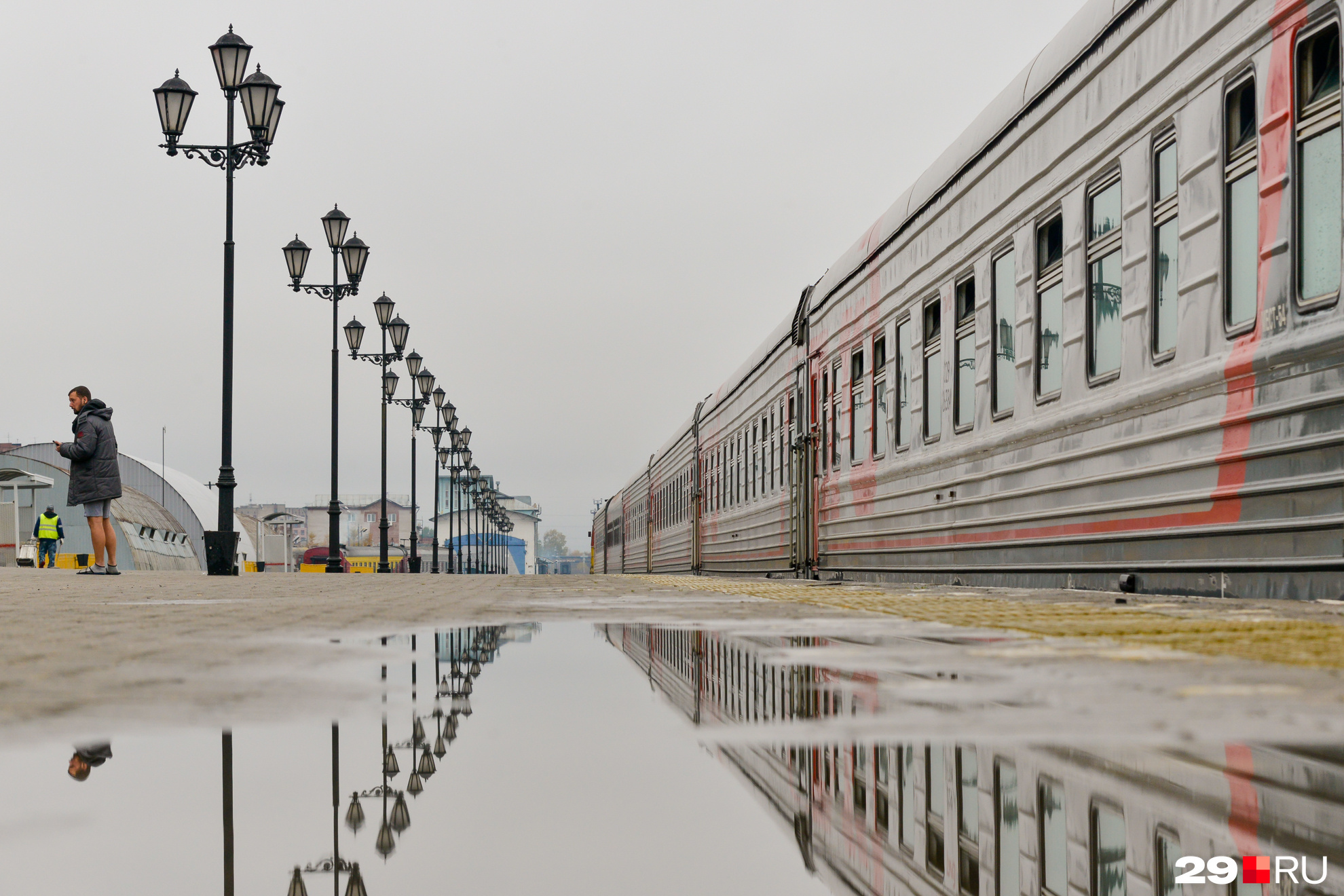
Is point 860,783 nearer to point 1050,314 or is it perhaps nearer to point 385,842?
point 385,842

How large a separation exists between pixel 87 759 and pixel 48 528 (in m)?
26.6

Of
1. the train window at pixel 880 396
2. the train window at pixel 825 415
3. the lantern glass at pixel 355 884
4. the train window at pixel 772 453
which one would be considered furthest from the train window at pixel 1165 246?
the train window at pixel 772 453

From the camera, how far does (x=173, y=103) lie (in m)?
15.5

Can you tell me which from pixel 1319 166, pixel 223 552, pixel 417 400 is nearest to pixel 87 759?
pixel 1319 166

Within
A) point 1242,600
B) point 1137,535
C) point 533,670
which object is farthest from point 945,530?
point 533,670

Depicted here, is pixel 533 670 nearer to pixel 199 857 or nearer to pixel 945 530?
pixel 199 857

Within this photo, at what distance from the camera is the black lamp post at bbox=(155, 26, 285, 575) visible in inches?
612

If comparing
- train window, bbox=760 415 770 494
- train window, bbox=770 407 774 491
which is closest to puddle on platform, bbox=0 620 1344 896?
train window, bbox=770 407 774 491

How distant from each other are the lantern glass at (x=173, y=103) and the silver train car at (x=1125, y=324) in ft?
26.4

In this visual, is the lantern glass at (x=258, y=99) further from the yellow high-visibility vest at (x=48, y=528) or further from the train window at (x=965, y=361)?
the yellow high-visibility vest at (x=48, y=528)

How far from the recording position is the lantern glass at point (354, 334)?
1031 inches

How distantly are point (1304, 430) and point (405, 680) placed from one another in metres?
4.13

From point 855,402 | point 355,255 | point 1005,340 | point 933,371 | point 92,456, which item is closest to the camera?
point 1005,340

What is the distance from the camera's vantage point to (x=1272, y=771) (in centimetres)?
164
